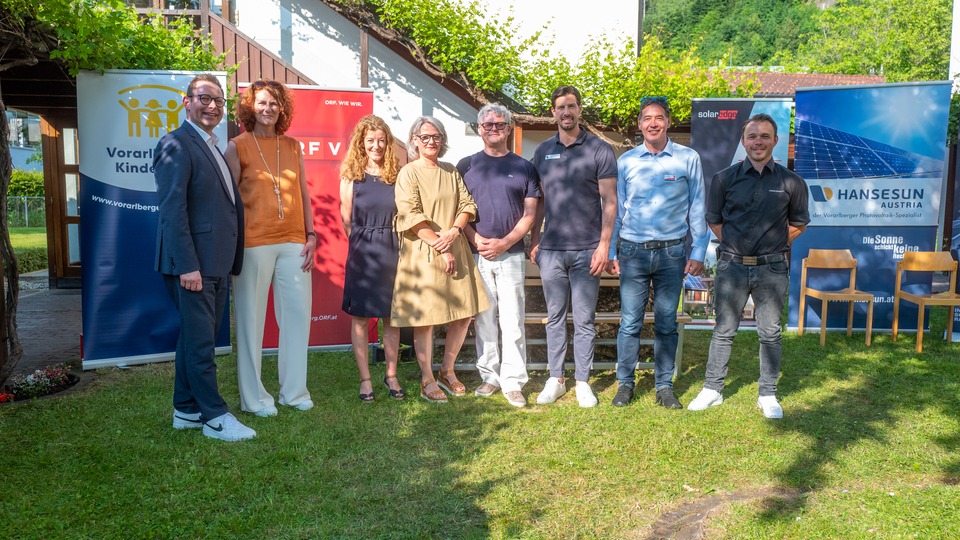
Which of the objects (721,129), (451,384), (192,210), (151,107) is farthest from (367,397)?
(721,129)

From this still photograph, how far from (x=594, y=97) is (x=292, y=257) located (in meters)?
9.20

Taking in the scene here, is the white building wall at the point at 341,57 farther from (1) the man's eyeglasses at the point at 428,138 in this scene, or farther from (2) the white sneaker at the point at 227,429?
(2) the white sneaker at the point at 227,429

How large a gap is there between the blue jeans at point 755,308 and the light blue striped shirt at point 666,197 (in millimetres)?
258

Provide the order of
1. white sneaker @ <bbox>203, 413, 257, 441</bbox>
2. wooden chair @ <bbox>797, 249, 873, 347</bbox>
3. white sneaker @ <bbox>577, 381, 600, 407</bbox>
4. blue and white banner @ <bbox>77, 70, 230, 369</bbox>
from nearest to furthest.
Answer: white sneaker @ <bbox>203, 413, 257, 441</bbox> → white sneaker @ <bbox>577, 381, 600, 407</bbox> → blue and white banner @ <bbox>77, 70, 230, 369</bbox> → wooden chair @ <bbox>797, 249, 873, 347</bbox>

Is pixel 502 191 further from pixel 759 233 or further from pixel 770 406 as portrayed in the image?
pixel 770 406

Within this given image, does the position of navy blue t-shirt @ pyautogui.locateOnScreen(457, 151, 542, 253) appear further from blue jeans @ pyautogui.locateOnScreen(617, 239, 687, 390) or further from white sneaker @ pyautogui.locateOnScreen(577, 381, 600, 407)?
white sneaker @ pyautogui.locateOnScreen(577, 381, 600, 407)

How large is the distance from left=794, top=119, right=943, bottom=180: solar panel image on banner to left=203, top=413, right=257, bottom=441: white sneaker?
251 inches

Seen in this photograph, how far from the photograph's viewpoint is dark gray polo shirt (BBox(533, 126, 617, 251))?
4762 mm

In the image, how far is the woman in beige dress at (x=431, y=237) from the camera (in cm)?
470

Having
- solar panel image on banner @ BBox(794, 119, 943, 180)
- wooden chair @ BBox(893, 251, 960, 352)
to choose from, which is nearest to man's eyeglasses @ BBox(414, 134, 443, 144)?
solar panel image on banner @ BBox(794, 119, 943, 180)

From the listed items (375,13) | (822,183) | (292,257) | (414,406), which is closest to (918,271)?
(822,183)

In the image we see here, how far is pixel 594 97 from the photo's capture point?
1270 cm

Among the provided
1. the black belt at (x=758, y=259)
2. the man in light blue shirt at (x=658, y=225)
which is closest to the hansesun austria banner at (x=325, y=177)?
the man in light blue shirt at (x=658, y=225)

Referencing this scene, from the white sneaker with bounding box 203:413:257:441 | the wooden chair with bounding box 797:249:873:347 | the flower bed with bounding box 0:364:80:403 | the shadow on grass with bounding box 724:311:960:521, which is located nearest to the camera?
the shadow on grass with bounding box 724:311:960:521
